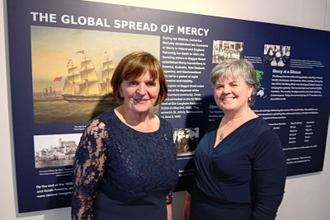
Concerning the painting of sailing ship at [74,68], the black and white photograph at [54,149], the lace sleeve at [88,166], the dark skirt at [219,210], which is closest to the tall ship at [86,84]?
the painting of sailing ship at [74,68]

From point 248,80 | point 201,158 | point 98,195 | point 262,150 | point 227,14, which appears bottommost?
point 98,195

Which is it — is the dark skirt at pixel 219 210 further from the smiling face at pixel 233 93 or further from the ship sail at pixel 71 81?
the ship sail at pixel 71 81

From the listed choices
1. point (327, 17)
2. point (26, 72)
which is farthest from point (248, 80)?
A: point (327, 17)

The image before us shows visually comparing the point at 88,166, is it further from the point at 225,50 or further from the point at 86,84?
the point at 225,50

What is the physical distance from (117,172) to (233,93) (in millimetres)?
658

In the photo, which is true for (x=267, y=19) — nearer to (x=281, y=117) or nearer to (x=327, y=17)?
(x=327, y=17)

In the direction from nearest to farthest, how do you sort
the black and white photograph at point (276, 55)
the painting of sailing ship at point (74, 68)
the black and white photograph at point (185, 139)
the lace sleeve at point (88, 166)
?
the lace sleeve at point (88, 166), the painting of sailing ship at point (74, 68), the black and white photograph at point (185, 139), the black and white photograph at point (276, 55)

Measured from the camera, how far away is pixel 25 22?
1.00 metres

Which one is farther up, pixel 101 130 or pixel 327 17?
pixel 327 17

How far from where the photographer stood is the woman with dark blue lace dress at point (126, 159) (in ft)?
2.75

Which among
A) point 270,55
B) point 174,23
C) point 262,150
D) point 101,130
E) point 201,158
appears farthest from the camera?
point 270,55

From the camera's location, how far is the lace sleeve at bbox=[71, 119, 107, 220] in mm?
818

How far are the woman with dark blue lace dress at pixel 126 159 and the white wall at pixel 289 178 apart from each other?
1.63 ft

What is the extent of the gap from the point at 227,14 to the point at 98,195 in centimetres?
133
